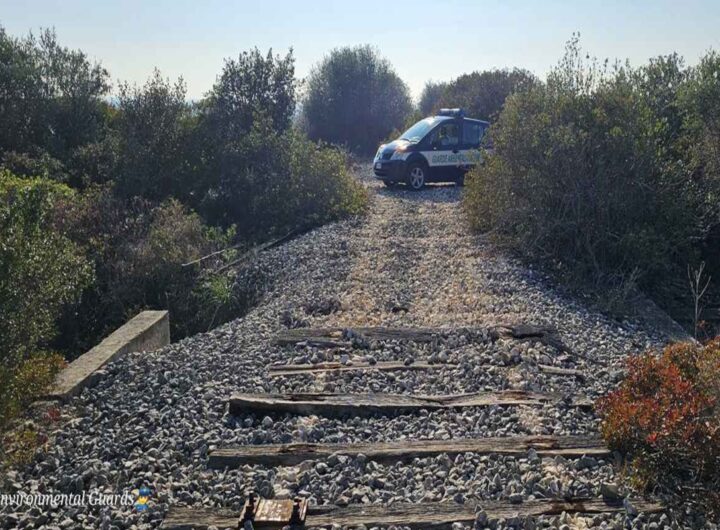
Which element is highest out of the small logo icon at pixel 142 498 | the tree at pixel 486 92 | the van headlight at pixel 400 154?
the tree at pixel 486 92

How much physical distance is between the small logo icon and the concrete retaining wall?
1772 mm

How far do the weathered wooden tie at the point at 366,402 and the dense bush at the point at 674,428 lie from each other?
0.68m

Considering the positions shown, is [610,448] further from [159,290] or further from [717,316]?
[159,290]

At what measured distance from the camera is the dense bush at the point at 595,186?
36.0 ft

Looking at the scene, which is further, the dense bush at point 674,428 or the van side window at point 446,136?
the van side window at point 446,136

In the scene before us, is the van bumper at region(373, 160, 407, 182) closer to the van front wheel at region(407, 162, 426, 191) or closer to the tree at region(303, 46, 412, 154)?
the van front wheel at region(407, 162, 426, 191)

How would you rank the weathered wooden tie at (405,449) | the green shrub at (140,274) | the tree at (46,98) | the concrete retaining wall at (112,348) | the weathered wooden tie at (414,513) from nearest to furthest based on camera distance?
the weathered wooden tie at (414,513) < the weathered wooden tie at (405,449) < the concrete retaining wall at (112,348) < the green shrub at (140,274) < the tree at (46,98)

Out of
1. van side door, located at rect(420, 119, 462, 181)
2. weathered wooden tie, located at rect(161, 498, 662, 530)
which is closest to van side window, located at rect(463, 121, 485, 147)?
van side door, located at rect(420, 119, 462, 181)

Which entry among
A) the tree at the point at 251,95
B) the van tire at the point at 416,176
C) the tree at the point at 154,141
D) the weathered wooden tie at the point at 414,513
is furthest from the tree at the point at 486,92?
the weathered wooden tie at the point at 414,513

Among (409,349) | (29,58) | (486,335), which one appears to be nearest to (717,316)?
(486,335)

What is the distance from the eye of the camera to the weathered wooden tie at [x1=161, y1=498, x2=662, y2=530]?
13.5ft

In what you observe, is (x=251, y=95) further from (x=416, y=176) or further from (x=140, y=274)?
(x=140, y=274)

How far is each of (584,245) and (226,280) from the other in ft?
17.7

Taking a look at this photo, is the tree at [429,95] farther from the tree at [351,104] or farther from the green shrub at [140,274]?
the green shrub at [140,274]
